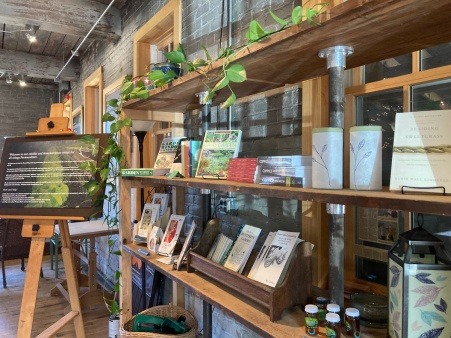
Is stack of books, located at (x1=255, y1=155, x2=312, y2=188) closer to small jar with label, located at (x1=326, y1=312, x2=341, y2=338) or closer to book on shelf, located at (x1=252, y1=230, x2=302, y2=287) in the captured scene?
book on shelf, located at (x1=252, y1=230, x2=302, y2=287)

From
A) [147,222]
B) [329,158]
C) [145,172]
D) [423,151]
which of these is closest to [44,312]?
[147,222]

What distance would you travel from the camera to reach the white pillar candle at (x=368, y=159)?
0.90 meters

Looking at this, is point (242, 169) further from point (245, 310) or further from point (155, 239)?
point (155, 239)

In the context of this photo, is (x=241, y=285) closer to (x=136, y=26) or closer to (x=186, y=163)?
(x=186, y=163)

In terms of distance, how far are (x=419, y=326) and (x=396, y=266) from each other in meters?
0.14

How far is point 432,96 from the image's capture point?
1.14 metres

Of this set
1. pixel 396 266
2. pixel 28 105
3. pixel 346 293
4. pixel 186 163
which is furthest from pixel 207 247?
pixel 28 105

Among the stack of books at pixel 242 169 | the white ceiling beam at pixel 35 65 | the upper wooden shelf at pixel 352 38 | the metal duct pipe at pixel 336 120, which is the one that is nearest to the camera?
the upper wooden shelf at pixel 352 38

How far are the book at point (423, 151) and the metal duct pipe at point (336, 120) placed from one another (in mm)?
199

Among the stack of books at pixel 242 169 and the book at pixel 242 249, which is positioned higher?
the stack of books at pixel 242 169

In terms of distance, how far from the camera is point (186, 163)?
1.66 m

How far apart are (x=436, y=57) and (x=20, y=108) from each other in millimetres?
7314

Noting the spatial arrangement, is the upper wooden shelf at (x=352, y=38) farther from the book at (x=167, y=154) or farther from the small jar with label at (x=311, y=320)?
the small jar with label at (x=311, y=320)

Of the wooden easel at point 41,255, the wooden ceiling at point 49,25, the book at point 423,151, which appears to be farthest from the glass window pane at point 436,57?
the wooden ceiling at point 49,25
